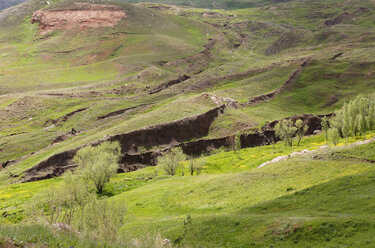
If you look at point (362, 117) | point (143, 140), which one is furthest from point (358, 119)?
point (143, 140)

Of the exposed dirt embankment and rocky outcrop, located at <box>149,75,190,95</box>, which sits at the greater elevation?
rocky outcrop, located at <box>149,75,190,95</box>

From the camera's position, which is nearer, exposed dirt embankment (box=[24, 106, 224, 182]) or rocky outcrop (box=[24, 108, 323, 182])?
exposed dirt embankment (box=[24, 106, 224, 182])

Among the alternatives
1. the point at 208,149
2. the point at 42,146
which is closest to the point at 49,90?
the point at 42,146

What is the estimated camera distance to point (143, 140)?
9844cm

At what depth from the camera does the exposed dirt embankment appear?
8507cm

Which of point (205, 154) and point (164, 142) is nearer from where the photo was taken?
point (205, 154)

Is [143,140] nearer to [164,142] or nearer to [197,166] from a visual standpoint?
[164,142]

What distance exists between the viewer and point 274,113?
426 feet

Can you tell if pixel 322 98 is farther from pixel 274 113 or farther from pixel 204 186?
pixel 204 186

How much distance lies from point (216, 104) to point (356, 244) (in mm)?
109449

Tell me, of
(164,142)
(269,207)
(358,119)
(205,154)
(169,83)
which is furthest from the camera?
(169,83)

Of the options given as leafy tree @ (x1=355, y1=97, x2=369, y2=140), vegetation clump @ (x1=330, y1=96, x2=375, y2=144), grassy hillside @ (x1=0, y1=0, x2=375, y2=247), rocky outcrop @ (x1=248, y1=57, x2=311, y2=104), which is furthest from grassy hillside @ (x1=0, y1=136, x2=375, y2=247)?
rocky outcrop @ (x1=248, y1=57, x2=311, y2=104)

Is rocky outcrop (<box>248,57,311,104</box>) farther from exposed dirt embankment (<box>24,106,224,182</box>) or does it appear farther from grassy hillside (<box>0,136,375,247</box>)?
grassy hillside (<box>0,136,375,247</box>)

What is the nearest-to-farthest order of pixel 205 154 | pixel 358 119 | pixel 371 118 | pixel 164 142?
pixel 371 118 → pixel 358 119 → pixel 205 154 → pixel 164 142
